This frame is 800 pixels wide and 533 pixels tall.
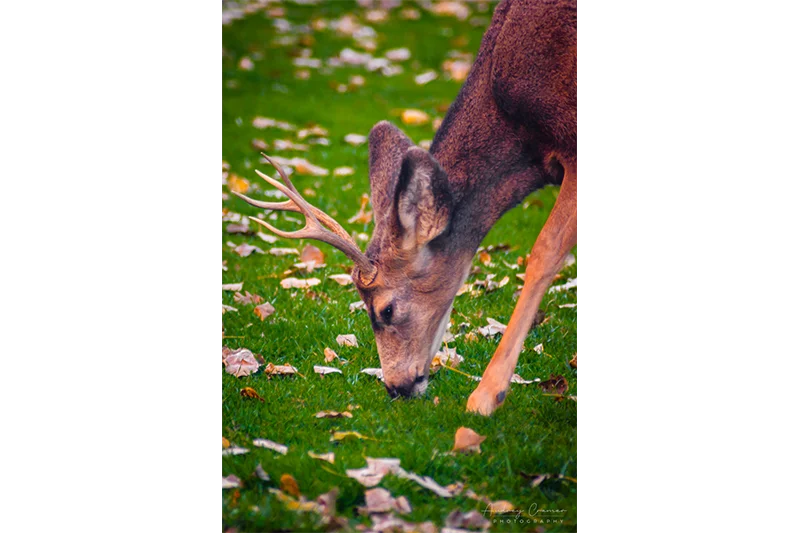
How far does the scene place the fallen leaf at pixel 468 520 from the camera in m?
3.34

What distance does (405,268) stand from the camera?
13.1 feet

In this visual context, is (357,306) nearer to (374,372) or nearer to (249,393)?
(374,372)

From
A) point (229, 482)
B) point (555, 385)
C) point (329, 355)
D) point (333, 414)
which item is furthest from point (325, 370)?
point (555, 385)

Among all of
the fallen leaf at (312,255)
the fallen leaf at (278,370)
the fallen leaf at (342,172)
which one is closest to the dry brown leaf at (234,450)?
the fallen leaf at (278,370)

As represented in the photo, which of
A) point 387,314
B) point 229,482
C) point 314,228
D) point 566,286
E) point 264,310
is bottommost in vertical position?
point 229,482

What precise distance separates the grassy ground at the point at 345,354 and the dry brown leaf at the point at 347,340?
30mm

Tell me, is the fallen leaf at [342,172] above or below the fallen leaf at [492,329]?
above

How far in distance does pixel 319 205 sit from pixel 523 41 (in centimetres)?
194

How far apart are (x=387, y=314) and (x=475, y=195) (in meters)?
0.67

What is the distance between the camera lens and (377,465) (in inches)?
137

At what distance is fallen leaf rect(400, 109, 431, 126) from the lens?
653 cm

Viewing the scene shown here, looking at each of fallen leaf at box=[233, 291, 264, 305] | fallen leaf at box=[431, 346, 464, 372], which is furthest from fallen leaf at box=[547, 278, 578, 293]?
fallen leaf at box=[233, 291, 264, 305]

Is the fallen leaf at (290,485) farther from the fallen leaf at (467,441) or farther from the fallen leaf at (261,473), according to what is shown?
the fallen leaf at (467,441)
